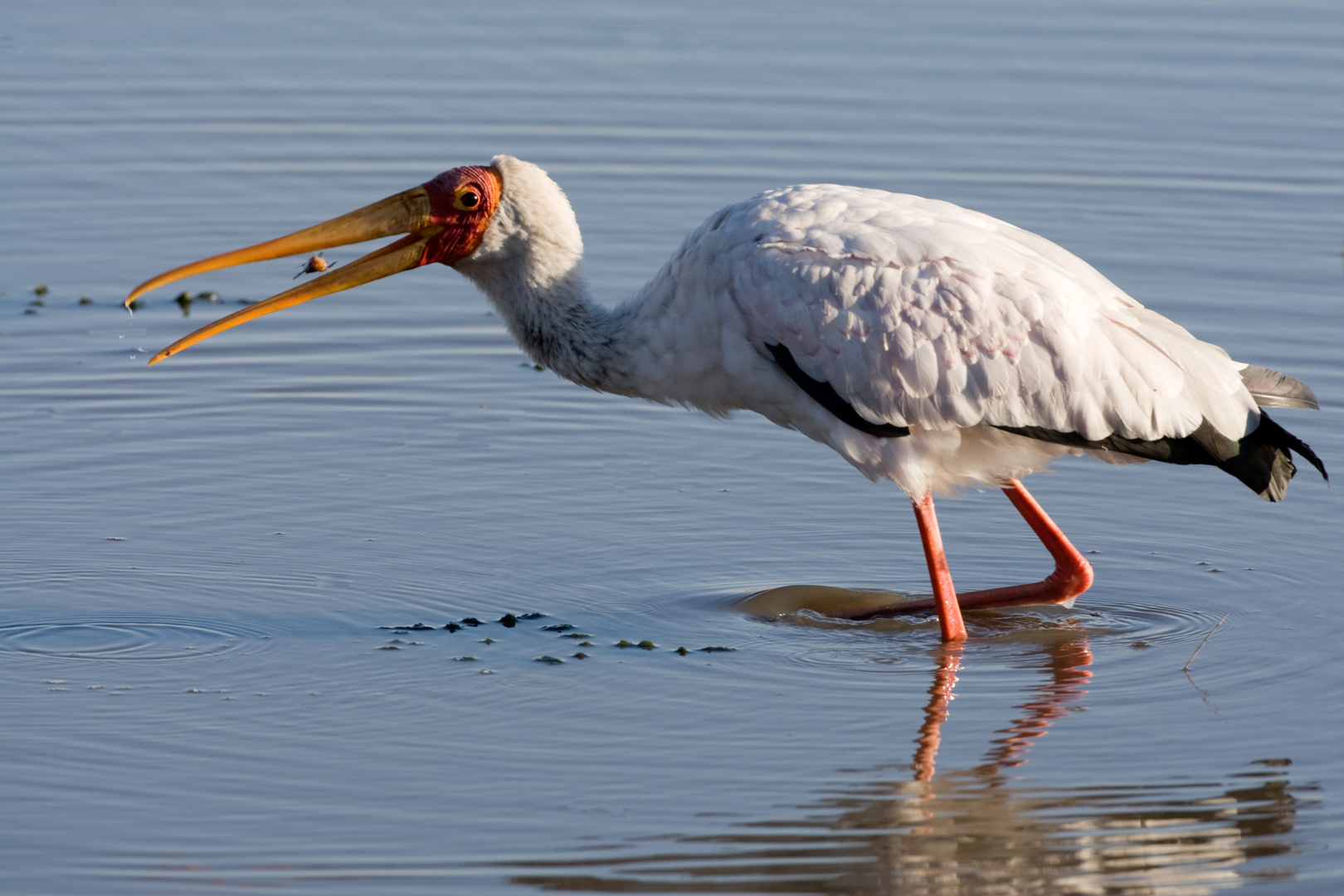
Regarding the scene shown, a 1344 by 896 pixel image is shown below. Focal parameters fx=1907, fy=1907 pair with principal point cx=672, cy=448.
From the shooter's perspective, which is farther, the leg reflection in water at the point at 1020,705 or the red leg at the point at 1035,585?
the red leg at the point at 1035,585

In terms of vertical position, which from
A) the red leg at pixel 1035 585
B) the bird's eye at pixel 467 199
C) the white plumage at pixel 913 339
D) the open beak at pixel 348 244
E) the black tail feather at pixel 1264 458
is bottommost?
the red leg at pixel 1035 585

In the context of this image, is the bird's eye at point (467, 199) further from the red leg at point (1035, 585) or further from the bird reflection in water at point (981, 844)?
the bird reflection in water at point (981, 844)

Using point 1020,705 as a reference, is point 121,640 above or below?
above

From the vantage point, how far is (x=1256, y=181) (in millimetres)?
14852

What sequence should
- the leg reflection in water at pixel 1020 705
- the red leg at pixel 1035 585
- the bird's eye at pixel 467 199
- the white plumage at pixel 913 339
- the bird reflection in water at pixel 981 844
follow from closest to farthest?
the bird reflection in water at pixel 981 844, the leg reflection in water at pixel 1020 705, the white plumage at pixel 913 339, the bird's eye at pixel 467 199, the red leg at pixel 1035 585

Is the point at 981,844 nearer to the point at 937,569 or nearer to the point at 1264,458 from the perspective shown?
the point at 937,569

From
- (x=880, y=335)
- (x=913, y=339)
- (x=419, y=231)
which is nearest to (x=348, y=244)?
(x=419, y=231)

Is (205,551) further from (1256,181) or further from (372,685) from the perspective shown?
(1256,181)

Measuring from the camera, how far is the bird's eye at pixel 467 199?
330 inches

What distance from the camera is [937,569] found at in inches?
322

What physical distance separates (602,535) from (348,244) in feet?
6.44

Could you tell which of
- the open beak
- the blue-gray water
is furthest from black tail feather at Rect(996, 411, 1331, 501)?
the open beak

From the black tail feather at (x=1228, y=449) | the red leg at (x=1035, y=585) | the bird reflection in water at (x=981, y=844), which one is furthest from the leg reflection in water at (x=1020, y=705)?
the black tail feather at (x=1228, y=449)

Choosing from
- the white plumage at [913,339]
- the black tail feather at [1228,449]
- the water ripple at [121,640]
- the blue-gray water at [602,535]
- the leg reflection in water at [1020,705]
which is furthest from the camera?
the black tail feather at [1228,449]
